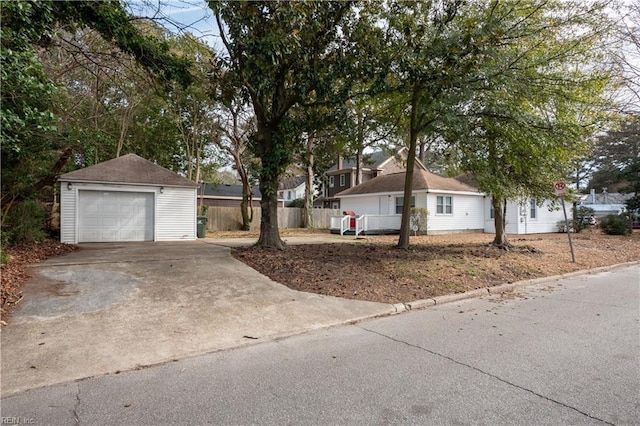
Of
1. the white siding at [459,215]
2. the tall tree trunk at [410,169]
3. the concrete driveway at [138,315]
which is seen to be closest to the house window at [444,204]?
the white siding at [459,215]

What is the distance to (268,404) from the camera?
2922 millimetres

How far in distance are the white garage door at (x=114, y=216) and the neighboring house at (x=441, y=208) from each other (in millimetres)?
10262

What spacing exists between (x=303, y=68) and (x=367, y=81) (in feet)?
6.36

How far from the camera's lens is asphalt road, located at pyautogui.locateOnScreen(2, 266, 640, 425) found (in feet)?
9.05

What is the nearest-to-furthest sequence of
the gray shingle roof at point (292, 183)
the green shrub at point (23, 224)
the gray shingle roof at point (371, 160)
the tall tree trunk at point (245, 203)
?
the green shrub at point (23, 224) → the tall tree trunk at point (245, 203) → the gray shingle roof at point (371, 160) → the gray shingle roof at point (292, 183)

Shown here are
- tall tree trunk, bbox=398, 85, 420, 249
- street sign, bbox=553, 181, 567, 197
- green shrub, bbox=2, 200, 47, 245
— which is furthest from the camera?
tall tree trunk, bbox=398, 85, 420, 249

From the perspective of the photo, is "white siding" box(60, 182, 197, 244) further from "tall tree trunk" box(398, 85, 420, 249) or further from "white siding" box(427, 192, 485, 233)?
"white siding" box(427, 192, 485, 233)

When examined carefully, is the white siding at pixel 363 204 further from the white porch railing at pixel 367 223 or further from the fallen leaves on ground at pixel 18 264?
the fallen leaves on ground at pixel 18 264

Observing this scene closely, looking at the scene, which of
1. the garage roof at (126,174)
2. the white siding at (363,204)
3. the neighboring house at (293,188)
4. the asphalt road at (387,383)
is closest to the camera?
the asphalt road at (387,383)

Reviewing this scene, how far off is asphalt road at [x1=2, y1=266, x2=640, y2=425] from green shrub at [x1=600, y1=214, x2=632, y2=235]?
64.9ft

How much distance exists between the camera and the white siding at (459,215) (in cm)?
2014

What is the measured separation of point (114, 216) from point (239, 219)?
10.7 m

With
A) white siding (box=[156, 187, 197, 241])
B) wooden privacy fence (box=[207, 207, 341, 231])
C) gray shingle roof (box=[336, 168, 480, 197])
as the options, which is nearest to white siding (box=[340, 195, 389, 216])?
gray shingle roof (box=[336, 168, 480, 197])

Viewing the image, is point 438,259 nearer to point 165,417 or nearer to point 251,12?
point 251,12
